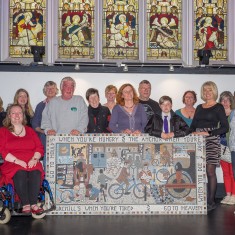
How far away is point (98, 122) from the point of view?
6941 millimetres

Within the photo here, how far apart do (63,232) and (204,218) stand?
1704mm

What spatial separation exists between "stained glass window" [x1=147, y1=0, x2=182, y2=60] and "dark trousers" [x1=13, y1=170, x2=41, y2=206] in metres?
3.82

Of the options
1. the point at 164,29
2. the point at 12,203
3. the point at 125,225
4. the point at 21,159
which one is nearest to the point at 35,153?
the point at 21,159

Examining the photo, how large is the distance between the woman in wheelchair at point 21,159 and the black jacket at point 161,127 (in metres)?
1.32

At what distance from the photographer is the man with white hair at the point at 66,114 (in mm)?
6500

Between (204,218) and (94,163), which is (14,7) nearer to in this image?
(94,163)

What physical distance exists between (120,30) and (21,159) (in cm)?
381

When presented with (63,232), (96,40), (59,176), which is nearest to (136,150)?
(59,176)

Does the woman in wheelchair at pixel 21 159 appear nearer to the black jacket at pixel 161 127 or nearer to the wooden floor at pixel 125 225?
the wooden floor at pixel 125 225

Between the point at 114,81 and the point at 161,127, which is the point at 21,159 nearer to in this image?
the point at 161,127

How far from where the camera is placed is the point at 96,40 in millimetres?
8992

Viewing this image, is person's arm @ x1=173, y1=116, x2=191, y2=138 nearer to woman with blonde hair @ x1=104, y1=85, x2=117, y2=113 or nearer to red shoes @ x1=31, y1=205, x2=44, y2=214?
woman with blonde hair @ x1=104, y1=85, x2=117, y2=113

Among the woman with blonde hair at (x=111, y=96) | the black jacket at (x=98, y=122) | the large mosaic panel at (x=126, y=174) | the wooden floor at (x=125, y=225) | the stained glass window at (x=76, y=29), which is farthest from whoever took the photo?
the stained glass window at (x=76, y=29)

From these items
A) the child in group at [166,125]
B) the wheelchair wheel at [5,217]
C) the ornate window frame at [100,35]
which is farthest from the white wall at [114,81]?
the wheelchair wheel at [5,217]
